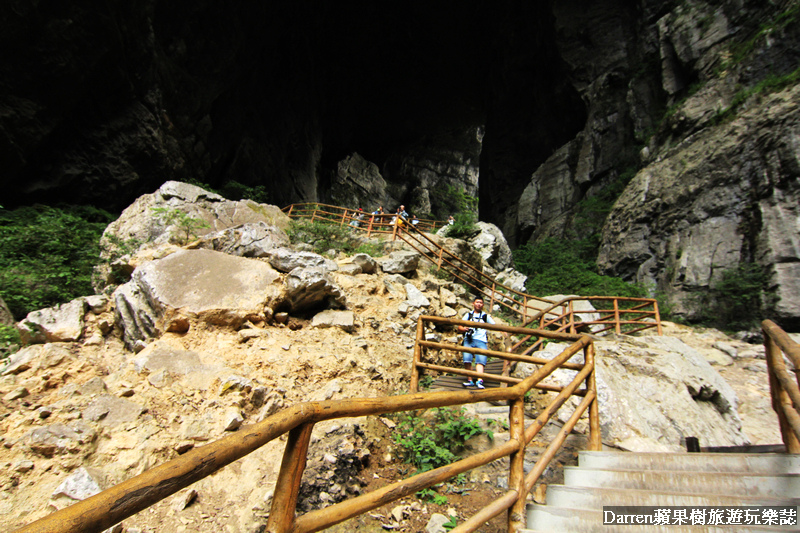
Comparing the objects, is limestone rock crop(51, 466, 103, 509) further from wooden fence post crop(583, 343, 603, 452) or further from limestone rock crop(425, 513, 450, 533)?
wooden fence post crop(583, 343, 603, 452)

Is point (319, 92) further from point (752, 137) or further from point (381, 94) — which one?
point (752, 137)

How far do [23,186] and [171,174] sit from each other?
12.9 feet

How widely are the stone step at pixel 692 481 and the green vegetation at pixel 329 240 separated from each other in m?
6.16

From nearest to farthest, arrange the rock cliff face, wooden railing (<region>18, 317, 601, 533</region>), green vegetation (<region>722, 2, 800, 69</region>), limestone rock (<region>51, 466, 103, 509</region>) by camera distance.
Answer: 1. wooden railing (<region>18, 317, 601, 533</region>)
2. limestone rock (<region>51, 466, 103, 509</region>)
3. the rock cliff face
4. green vegetation (<region>722, 2, 800, 69</region>)

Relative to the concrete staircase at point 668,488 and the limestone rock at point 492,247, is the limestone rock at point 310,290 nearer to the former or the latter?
the concrete staircase at point 668,488

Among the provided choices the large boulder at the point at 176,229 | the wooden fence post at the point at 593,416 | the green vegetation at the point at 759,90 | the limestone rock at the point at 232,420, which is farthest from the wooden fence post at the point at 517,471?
→ the green vegetation at the point at 759,90

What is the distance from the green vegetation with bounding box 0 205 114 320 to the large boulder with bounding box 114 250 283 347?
8.42 feet

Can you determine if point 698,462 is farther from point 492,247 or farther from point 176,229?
point 492,247

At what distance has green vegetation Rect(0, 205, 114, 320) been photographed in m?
5.58

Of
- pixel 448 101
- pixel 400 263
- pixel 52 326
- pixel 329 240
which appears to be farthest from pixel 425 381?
pixel 448 101

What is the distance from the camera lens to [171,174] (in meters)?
13.3

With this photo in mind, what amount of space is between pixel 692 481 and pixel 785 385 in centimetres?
72

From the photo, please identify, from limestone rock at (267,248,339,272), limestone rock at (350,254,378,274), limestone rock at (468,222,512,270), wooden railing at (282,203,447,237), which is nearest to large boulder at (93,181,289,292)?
limestone rock at (267,248,339,272)

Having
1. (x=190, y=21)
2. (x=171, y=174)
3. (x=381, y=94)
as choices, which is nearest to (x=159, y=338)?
(x=171, y=174)
